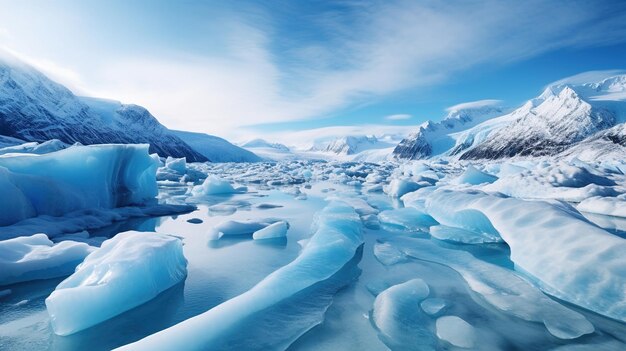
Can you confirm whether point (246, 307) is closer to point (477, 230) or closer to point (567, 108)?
point (477, 230)

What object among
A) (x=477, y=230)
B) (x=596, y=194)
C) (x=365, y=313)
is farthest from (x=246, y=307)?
(x=596, y=194)

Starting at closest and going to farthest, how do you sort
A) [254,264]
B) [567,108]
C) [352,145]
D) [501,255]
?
Answer: [254,264]
[501,255]
[567,108]
[352,145]

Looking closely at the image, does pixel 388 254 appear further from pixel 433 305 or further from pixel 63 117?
pixel 63 117

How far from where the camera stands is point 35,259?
3217 millimetres

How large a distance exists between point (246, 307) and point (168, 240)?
133cm

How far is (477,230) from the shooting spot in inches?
186

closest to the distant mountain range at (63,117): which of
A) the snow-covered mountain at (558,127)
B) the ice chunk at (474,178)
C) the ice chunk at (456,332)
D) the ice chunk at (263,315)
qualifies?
the ice chunk at (474,178)

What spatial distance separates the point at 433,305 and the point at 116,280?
256 centimetres

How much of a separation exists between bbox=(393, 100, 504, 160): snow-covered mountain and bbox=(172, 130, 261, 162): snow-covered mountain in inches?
1907

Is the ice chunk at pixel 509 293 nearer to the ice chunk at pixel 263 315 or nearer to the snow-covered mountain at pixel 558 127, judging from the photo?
the ice chunk at pixel 263 315

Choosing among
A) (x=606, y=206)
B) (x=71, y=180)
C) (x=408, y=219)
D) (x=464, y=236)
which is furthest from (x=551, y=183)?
(x=71, y=180)

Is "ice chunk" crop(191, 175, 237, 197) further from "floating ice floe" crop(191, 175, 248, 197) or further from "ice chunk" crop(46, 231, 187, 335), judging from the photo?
"ice chunk" crop(46, 231, 187, 335)

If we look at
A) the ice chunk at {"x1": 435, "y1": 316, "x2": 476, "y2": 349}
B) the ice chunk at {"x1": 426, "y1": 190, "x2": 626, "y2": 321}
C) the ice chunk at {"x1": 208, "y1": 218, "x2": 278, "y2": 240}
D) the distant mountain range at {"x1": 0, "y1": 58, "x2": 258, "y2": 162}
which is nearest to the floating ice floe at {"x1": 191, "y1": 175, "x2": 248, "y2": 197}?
the ice chunk at {"x1": 208, "y1": 218, "x2": 278, "y2": 240}

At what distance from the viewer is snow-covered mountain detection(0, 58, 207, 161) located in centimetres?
4512
